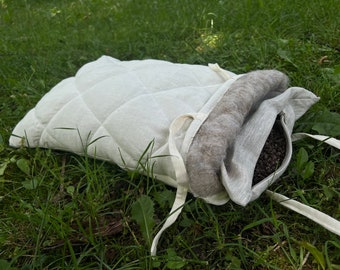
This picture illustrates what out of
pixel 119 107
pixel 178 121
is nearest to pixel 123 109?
pixel 119 107

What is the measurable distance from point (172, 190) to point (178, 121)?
25 cm

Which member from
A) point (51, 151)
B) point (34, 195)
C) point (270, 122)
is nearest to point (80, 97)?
point (51, 151)

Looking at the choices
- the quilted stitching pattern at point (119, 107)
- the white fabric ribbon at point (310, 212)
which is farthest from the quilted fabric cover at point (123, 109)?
the white fabric ribbon at point (310, 212)

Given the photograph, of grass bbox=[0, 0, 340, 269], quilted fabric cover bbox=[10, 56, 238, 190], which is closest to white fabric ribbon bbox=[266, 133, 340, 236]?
grass bbox=[0, 0, 340, 269]

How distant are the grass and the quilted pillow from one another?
71mm

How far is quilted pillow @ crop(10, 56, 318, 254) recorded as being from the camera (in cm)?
108

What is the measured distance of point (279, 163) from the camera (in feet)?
3.92

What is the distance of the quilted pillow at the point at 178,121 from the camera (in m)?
1.08

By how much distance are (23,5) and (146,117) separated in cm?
318

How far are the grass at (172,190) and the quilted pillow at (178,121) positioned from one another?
0.23 feet

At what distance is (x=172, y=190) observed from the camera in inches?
49.1

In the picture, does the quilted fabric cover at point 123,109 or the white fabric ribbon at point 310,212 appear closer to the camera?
the white fabric ribbon at point 310,212

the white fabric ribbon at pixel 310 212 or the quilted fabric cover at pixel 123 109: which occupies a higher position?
the quilted fabric cover at pixel 123 109

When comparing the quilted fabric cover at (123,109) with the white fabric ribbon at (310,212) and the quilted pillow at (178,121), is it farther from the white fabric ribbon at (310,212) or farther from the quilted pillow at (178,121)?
the white fabric ribbon at (310,212)
